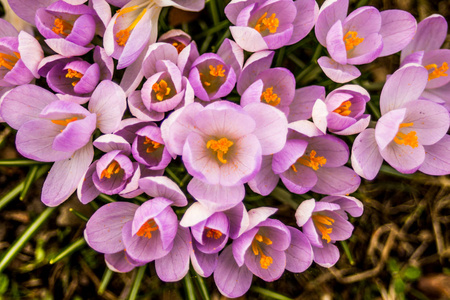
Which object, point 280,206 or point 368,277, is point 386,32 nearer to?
point 280,206

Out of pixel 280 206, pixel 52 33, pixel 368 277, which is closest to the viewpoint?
pixel 52 33

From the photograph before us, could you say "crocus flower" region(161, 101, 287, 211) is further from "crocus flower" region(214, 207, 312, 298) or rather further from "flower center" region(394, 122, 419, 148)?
"flower center" region(394, 122, 419, 148)

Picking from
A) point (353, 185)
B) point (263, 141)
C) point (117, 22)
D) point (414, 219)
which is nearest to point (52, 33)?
point (117, 22)

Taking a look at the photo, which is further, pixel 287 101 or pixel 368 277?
pixel 368 277

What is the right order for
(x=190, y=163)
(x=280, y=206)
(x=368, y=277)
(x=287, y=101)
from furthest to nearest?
(x=368, y=277)
(x=280, y=206)
(x=287, y=101)
(x=190, y=163)

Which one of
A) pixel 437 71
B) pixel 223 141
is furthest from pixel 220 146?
pixel 437 71

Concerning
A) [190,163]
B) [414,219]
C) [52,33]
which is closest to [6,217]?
[52,33]

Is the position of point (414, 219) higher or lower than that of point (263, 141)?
lower

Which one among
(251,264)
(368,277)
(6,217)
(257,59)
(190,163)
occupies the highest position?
(257,59)
